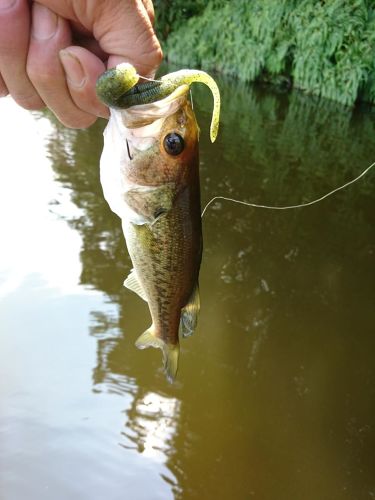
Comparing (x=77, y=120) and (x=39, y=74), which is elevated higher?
(x=39, y=74)

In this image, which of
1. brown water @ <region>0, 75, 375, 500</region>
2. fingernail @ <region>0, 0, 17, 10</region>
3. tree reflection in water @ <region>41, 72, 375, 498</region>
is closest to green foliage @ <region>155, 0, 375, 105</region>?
tree reflection in water @ <region>41, 72, 375, 498</region>

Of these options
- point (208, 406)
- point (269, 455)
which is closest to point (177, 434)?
point (208, 406)

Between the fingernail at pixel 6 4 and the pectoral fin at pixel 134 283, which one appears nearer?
the fingernail at pixel 6 4

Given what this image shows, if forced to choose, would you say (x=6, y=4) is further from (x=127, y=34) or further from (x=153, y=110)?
(x=153, y=110)

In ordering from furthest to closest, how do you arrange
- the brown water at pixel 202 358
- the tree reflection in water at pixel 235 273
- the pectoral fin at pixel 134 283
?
the tree reflection in water at pixel 235 273 < the brown water at pixel 202 358 < the pectoral fin at pixel 134 283

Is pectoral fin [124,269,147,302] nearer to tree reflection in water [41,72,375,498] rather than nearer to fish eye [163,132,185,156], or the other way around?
fish eye [163,132,185,156]

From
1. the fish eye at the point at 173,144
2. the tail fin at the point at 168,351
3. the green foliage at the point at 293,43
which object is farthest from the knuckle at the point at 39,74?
the green foliage at the point at 293,43

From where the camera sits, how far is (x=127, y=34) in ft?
4.72

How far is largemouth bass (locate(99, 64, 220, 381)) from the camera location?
1.57 m

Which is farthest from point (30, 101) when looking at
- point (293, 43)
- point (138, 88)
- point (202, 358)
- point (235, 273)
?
point (293, 43)

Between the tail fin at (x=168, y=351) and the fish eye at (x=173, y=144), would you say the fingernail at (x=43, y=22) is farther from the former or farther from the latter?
the tail fin at (x=168, y=351)

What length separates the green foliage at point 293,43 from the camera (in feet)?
47.5

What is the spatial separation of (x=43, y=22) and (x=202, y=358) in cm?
357

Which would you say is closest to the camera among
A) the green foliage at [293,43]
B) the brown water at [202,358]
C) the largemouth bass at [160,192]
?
the largemouth bass at [160,192]
